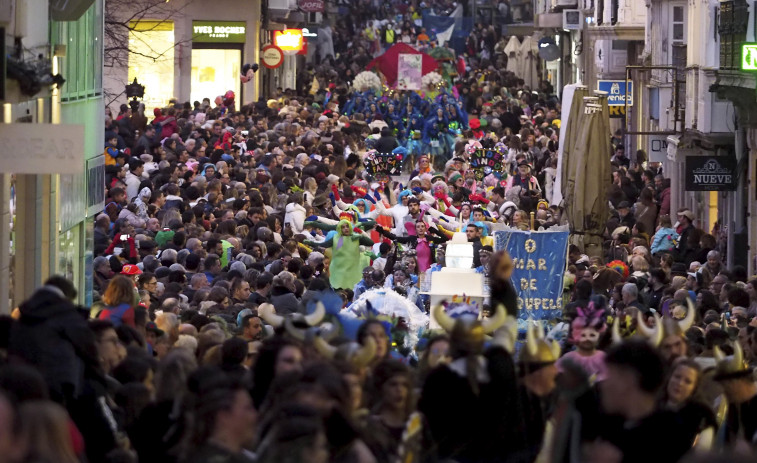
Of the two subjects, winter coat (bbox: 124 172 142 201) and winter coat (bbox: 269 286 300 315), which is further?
winter coat (bbox: 124 172 142 201)

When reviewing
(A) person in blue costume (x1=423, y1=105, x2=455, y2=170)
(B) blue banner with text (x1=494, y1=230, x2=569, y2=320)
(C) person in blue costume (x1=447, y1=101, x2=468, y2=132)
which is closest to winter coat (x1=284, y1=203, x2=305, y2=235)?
(B) blue banner with text (x1=494, y1=230, x2=569, y2=320)

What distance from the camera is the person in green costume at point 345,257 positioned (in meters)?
19.1

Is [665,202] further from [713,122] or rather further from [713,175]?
[713,175]

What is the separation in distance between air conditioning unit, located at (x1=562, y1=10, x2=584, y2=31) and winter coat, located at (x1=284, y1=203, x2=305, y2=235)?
97.5 ft

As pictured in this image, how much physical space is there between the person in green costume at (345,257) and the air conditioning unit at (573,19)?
32518 millimetres

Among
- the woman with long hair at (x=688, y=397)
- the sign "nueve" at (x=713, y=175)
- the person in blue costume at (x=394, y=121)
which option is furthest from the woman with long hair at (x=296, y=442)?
the person in blue costume at (x=394, y=121)

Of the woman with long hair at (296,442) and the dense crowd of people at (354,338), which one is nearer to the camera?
the woman with long hair at (296,442)

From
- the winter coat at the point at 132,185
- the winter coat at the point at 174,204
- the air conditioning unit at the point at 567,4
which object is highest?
the air conditioning unit at the point at 567,4

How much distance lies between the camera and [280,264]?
18219 millimetres

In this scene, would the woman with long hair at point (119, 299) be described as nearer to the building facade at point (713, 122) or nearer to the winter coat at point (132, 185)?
the winter coat at point (132, 185)

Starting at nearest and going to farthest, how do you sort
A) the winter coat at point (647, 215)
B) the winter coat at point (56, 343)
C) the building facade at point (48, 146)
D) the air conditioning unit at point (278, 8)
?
the winter coat at point (56, 343) < the building facade at point (48, 146) < the winter coat at point (647, 215) < the air conditioning unit at point (278, 8)

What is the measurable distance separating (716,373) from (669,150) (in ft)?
77.0

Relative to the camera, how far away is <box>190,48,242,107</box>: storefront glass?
4778cm

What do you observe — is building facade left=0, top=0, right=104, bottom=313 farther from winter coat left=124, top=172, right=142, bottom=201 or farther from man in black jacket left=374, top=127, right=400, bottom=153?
man in black jacket left=374, top=127, right=400, bottom=153
